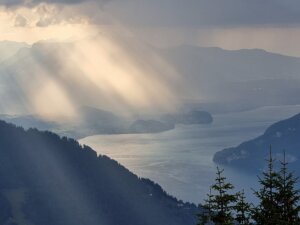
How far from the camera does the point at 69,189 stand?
165750 millimetres

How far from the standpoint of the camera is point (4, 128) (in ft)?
597

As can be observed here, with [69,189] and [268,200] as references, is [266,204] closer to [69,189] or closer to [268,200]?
[268,200]

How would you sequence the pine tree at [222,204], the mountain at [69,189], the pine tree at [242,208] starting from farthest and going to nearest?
the mountain at [69,189] < the pine tree at [242,208] < the pine tree at [222,204]

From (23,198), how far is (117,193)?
25.6 m

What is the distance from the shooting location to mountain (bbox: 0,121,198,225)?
15150cm

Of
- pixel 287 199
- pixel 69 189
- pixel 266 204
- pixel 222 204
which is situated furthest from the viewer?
pixel 69 189

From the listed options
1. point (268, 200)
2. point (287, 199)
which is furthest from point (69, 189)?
point (287, 199)

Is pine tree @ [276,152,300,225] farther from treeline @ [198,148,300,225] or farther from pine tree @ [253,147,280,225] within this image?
pine tree @ [253,147,280,225]

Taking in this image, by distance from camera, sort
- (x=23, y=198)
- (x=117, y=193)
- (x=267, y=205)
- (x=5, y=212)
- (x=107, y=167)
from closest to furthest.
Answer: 1. (x=267, y=205)
2. (x=5, y=212)
3. (x=23, y=198)
4. (x=117, y=193)
5. (x=107, y=167)

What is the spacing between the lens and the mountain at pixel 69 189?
152 m

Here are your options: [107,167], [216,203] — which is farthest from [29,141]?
[216,203]

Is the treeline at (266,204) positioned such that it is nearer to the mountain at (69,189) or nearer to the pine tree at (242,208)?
the pine tree at (242,208)

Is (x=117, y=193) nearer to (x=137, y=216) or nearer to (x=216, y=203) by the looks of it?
(x=137, y=216)

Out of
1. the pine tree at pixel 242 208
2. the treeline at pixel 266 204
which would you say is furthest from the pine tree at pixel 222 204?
the pine tree at pixel 242 208
